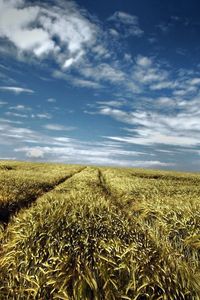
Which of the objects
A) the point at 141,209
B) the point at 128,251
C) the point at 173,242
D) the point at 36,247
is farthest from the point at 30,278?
the point at 141,209

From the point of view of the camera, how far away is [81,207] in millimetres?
11828

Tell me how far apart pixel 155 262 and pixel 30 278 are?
295 centimetres

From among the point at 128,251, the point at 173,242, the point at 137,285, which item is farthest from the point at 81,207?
the point at 137,285

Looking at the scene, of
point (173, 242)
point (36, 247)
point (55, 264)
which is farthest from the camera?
point (173, 242)

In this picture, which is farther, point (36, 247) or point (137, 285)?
point (36, 247)

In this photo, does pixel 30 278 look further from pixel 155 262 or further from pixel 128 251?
pixel 155 262

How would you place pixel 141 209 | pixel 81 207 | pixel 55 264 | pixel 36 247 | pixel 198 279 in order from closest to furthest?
pixel 198 279, pixel 55 264, pixel 36 247, pixel 81 207, pixel 141 209

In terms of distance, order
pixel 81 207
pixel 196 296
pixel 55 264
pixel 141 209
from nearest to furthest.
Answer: pixel 196 296
pixel 55 264
pixel 81 207
pixel 141 209

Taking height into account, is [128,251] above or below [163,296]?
above

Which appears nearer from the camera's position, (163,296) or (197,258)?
(163,296)

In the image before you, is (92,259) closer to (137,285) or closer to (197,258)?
(137,285)

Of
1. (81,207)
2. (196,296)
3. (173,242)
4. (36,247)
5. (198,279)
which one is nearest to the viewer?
(196,296)

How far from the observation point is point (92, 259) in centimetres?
780

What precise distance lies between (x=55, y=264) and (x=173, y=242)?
458 centimetres
